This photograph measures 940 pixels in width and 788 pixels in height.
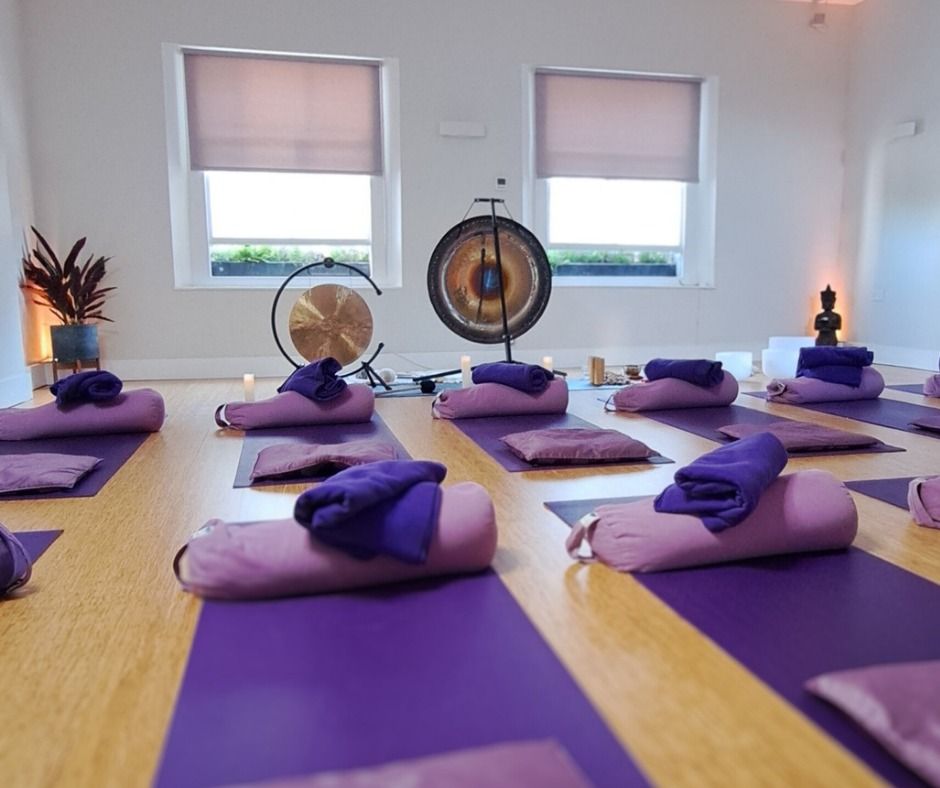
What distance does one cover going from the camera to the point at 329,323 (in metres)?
3.89

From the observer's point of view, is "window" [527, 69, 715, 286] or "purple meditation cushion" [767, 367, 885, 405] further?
"window" [527, 69, 715, 286]

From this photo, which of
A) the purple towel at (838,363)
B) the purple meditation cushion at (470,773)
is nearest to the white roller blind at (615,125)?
the purple towel at (838,363)

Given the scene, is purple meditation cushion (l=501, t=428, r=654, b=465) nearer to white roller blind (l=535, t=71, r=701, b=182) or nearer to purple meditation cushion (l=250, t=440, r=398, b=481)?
purple meditation cushion (l=250, t=440, r=398, b=481)

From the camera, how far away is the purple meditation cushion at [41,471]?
2.05 metres

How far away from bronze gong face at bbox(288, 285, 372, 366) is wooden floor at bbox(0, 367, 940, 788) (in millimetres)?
1666

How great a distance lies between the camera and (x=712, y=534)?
1.43 meters

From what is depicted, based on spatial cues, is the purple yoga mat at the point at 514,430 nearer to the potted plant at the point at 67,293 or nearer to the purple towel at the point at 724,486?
the purple towel at the point at 724,486

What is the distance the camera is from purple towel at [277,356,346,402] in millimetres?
2982

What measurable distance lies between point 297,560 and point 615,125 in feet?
15.5

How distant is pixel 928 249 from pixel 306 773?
5.37 m

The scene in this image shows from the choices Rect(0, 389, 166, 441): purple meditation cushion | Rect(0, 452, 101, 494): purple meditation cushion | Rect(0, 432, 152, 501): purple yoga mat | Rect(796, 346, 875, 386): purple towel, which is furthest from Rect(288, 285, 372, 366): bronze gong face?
Rect(796, 346, 875, 386): purple towel

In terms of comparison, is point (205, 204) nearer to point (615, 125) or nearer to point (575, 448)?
point (615, 125)

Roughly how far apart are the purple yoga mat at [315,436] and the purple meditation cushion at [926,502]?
1409 mm

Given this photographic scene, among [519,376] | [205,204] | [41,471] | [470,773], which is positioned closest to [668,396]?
[519,376]
